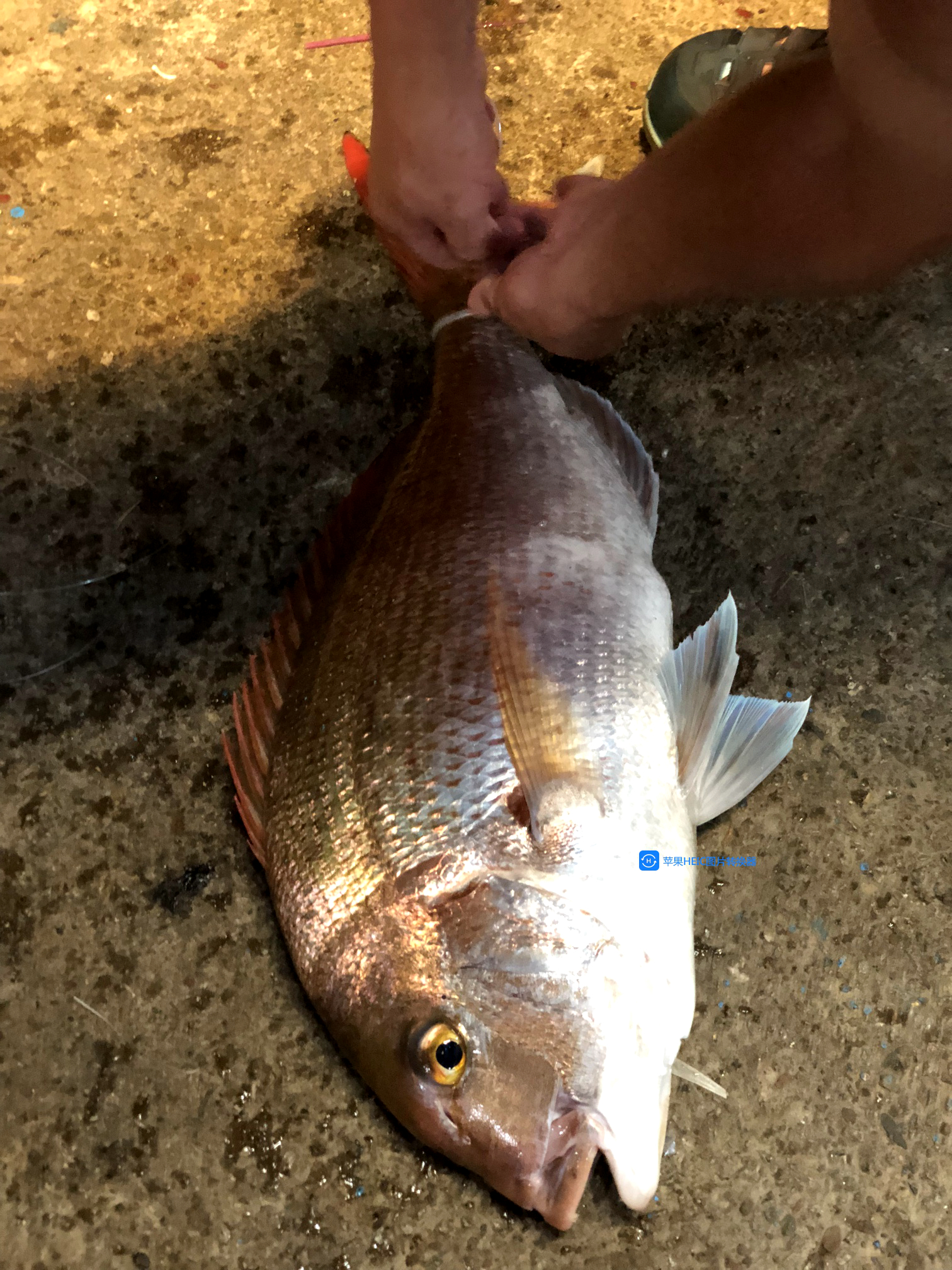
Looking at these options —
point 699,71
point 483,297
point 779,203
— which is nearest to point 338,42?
point 699,71

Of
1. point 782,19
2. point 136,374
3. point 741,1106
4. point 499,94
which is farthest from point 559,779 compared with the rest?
point 782,19

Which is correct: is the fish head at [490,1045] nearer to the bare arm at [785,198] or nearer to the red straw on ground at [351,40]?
the bare arm at [785,198]

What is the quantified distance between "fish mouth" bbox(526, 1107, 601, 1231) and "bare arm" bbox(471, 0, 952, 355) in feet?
4.46

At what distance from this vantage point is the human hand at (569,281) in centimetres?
148

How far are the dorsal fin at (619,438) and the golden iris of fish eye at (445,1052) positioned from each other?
3.40 ft

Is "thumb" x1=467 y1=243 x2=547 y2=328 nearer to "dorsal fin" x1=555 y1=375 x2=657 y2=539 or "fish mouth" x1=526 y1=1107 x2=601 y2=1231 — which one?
"dorsal fin" x1=555 y1=375 x2=657 y2=539

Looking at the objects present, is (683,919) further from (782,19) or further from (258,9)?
(258,9)

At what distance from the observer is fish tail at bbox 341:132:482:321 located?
5.61 feet

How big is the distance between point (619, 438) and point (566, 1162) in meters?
1.31

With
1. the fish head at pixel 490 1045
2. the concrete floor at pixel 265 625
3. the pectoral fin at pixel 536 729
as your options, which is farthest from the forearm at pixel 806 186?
the fish head at pixel 490 1045

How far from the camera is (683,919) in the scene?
1.42 meters

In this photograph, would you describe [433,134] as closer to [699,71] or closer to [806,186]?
[806,186]

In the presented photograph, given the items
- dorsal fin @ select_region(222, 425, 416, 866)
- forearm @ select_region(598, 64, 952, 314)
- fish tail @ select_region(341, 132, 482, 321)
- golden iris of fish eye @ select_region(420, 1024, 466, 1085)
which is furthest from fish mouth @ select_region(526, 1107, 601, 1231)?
fish tail @ select_region(341, 132, 482, 321)

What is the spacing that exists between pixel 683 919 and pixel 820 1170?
0.63m
